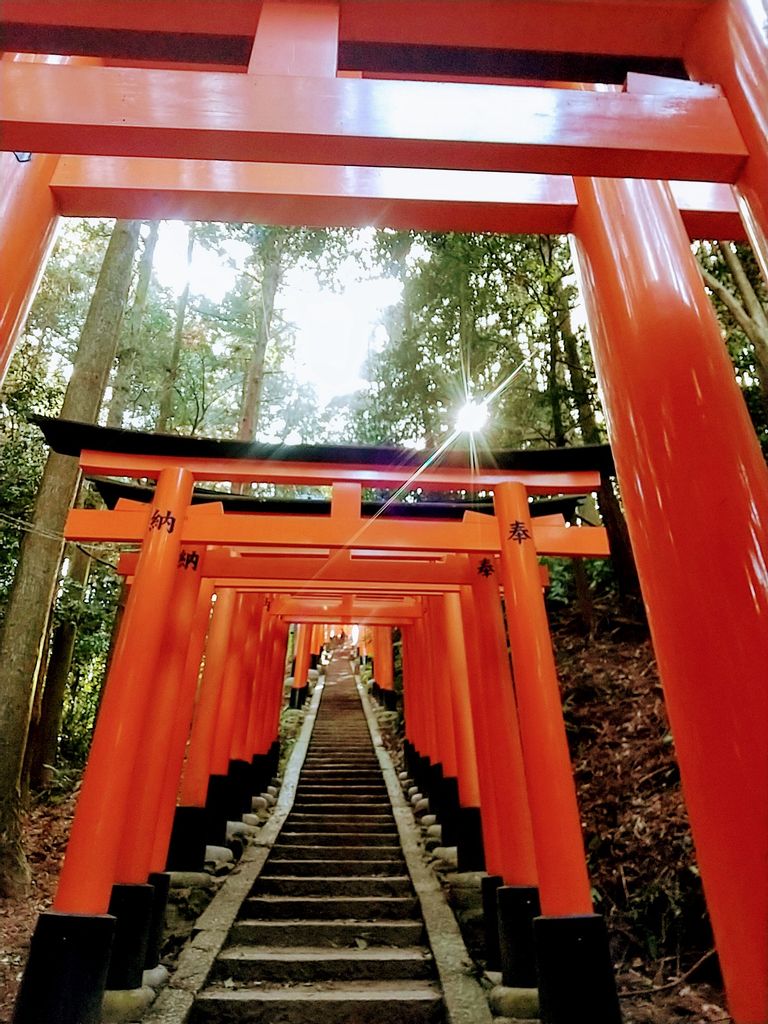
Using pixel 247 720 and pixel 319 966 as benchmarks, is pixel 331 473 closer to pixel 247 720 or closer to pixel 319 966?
pixel 319 966

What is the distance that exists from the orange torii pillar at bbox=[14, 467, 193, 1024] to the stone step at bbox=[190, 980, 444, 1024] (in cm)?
127

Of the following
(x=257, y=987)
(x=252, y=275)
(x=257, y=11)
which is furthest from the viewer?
(x=252, y=275)

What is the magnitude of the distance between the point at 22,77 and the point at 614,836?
892cm

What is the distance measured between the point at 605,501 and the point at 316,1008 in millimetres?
9100

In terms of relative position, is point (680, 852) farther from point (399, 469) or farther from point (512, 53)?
point (512, 53)

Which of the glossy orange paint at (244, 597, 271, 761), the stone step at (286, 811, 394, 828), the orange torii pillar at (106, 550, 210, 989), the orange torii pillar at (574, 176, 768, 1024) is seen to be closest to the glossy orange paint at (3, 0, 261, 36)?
the orange torii pillar at (574, 176, 768, 1024)

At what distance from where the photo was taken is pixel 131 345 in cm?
1184

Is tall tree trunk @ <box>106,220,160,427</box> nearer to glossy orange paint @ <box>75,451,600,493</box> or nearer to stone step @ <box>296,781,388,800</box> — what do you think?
glossy orange paint @ <box>75,451,600,493</box>

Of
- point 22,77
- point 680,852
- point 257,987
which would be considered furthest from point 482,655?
Result: point 22,77

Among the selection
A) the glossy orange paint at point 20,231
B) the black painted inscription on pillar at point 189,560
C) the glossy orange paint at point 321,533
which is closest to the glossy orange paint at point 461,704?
the glossy orange paint at point 321,533

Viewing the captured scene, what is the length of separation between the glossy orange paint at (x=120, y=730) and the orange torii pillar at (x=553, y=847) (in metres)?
3.15

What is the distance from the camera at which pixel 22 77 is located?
6.44ft

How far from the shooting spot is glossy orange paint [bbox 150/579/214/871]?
6430mm

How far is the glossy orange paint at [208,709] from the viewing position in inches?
328
